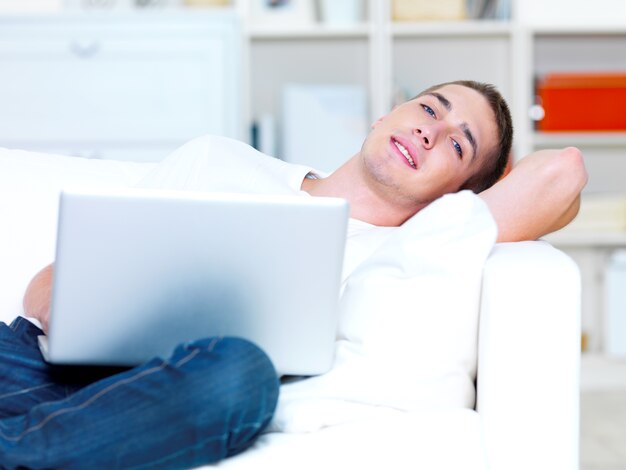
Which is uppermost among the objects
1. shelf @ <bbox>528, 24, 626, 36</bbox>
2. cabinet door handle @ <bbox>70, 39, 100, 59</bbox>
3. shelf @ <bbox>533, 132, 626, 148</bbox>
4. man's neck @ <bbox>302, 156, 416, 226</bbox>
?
cabinet door handle @ <bbox>70, 39, 100, 59</bbox>

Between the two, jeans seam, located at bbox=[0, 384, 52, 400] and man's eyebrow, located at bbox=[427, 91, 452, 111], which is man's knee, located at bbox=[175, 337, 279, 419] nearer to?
jeans seam, located at bbox=[0, 384, 52, 400]

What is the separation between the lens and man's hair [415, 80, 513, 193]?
5.91 feet

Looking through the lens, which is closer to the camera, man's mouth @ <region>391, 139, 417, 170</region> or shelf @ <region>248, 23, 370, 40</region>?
man's mouth @ <region>391, 139, 417, 170</region>

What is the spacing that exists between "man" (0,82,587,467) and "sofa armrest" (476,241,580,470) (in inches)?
11.0

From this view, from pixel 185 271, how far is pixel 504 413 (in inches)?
17.3

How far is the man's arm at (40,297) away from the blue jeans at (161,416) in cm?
27

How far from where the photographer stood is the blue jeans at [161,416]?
1078mm

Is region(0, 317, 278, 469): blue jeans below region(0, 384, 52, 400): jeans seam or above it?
above

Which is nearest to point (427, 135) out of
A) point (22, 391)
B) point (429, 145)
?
point (429, 145)

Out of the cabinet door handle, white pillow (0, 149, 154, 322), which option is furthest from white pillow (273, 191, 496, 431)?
the cabinet door handle

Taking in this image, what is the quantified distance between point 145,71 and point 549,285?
85.3 inches

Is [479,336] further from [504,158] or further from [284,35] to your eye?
[284,35]

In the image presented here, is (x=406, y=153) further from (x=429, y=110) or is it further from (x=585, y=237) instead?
(x=585, y=237)

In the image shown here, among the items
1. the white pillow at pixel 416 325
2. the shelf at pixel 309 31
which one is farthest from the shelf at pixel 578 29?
the white pillow at pixel 416 325
